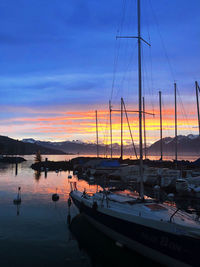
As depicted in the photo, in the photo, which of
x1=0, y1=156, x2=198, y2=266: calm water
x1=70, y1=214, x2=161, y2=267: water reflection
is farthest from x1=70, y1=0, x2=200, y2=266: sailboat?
x1=0, y1=156, x2=198, y2=266: calm water

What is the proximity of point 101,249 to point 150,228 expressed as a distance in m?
4.53

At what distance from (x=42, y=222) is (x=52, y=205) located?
6140mm

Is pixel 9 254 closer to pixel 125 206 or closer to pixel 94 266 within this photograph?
pixel 94 266

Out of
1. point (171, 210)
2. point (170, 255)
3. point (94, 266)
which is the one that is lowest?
point (94, 266)

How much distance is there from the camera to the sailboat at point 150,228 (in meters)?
10.6

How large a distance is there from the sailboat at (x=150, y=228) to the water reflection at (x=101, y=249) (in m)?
0.74

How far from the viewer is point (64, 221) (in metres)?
20.3

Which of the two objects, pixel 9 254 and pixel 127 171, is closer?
pixel 9 254

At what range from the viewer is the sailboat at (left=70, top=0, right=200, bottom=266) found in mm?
10570

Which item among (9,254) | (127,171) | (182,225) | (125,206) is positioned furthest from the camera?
(127,171)

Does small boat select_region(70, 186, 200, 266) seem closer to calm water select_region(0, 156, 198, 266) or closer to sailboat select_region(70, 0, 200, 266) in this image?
sailboat select_region(70, 0, 200, 266)

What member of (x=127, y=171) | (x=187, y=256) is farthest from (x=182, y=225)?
(x=127, y=171)

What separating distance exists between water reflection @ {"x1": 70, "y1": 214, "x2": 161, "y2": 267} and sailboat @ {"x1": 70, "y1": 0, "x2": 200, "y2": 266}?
2.44ft

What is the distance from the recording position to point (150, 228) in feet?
39.0
